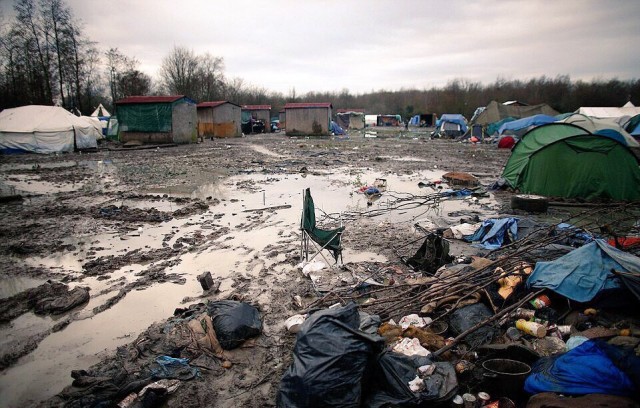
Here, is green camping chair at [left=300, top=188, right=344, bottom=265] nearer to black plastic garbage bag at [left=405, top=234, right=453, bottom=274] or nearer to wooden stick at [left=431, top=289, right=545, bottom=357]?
black plastic garbage bag at [left=405, top=234, right=453, bottom=274]

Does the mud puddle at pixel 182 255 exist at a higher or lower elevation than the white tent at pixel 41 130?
lower

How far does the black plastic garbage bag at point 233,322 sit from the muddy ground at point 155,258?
12cm

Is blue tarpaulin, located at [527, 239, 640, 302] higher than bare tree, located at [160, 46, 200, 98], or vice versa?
bare tree, located at [160, 46, 200, 98]

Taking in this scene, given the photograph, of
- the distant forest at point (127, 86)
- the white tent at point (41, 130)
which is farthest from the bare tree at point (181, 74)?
the white tent at point (41, 130)

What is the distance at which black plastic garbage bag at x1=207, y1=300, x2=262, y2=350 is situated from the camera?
3.69 metres

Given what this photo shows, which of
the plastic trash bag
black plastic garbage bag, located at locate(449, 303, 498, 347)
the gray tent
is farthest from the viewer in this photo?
the gray tent

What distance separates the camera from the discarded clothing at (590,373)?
2.41m

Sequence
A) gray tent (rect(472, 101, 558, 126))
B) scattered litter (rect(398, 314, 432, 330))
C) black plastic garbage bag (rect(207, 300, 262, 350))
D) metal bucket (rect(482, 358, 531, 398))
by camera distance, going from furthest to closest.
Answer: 1. gray tent (rect(472, 101, 558, 126))
2. scattered litter (rect(398, 314, 432, 330))
3. black plastic garbage bag (rect(207, 300, 262, 350))
4. metal bucket (rect(482, 358, 531, 398))

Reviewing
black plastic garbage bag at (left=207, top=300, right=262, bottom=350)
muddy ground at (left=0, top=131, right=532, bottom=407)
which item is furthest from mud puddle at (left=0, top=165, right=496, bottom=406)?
black plastic garbage bag at (left=207, top=300, right=262, bottom=350)

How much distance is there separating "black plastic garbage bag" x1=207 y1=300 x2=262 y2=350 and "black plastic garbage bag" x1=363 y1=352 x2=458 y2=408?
1596 mm

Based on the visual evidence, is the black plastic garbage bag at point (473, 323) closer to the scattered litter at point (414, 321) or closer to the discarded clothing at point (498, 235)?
the scattered litter at point (414, 321)

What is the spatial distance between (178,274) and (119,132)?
85.1 ft

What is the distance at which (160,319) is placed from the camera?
166 inches

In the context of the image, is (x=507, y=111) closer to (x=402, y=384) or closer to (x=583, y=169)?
(x=583, y=169)
